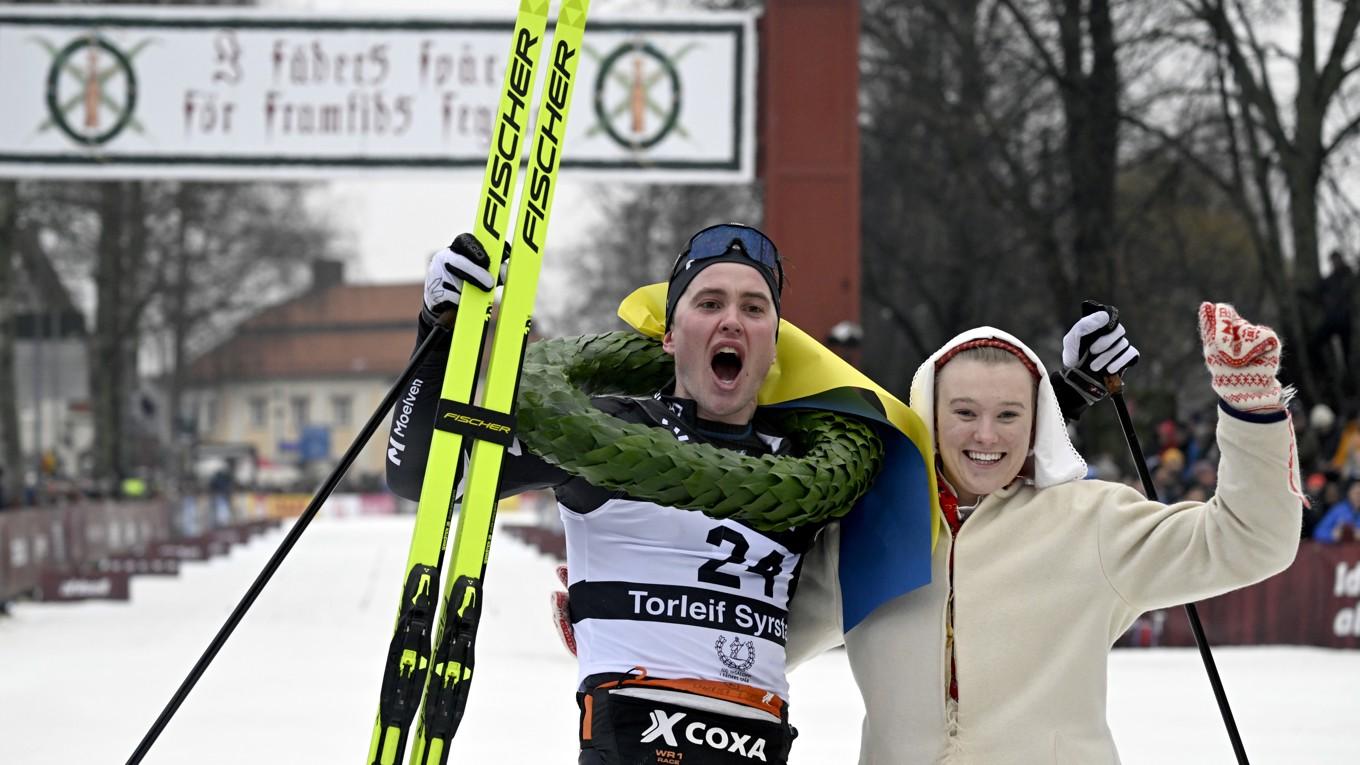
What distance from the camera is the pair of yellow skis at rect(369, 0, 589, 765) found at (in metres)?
3.07

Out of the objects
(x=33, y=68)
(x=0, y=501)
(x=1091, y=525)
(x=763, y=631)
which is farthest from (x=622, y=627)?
(x=0, y=501)

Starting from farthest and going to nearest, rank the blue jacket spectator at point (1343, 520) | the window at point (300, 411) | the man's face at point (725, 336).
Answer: the window at point (300, 411) < the blue jacket spectator at point (1343, 520) < the man's face at point (725, 336)

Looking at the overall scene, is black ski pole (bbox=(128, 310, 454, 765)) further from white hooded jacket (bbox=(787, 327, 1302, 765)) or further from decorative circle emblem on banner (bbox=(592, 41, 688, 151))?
decorative circle emblem on banner (bbox=(592, 41, 688, 151))

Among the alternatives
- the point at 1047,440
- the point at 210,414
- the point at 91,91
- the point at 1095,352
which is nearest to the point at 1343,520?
the point at 1095,352

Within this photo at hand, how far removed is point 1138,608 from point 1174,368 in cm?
2450

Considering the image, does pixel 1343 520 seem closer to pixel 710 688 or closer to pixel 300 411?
pixel 710 688

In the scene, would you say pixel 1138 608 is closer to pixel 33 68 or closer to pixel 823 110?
pixel 823 110

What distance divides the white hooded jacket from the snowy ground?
373cm

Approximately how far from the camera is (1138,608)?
3215mm

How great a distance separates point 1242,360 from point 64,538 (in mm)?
16410

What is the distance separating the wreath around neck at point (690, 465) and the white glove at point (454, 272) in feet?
0.69

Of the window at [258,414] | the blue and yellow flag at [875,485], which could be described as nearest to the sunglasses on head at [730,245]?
the blue and yellow flag at [875,485]

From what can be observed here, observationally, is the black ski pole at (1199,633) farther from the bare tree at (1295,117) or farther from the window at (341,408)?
the window at (341,408)

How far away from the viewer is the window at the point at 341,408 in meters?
78.2
